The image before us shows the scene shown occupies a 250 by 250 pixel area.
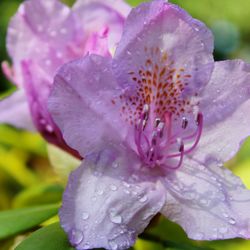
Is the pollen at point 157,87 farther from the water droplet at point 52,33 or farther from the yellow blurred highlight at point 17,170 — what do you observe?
the yellow blurred highlight at point 17,170

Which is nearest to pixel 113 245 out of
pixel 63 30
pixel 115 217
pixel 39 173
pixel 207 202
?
pixel 115 217

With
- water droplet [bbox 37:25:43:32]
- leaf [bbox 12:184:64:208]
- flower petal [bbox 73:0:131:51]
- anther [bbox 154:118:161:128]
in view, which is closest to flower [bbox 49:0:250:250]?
anther [bbox 154:118:161:128]

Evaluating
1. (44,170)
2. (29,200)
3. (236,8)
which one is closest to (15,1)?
(236,8)

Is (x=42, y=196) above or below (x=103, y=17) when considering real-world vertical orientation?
below

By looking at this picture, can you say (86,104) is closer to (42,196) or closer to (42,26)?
(42,26)

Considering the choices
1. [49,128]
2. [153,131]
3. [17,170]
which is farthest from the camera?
[17,170]

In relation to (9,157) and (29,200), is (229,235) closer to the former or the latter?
(29,200)

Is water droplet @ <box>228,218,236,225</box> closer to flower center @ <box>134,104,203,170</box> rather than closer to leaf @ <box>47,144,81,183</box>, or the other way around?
flower center @ <box>134,104,203,170</box>

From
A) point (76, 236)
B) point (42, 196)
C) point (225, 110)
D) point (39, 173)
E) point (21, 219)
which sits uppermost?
point (225, 110)
